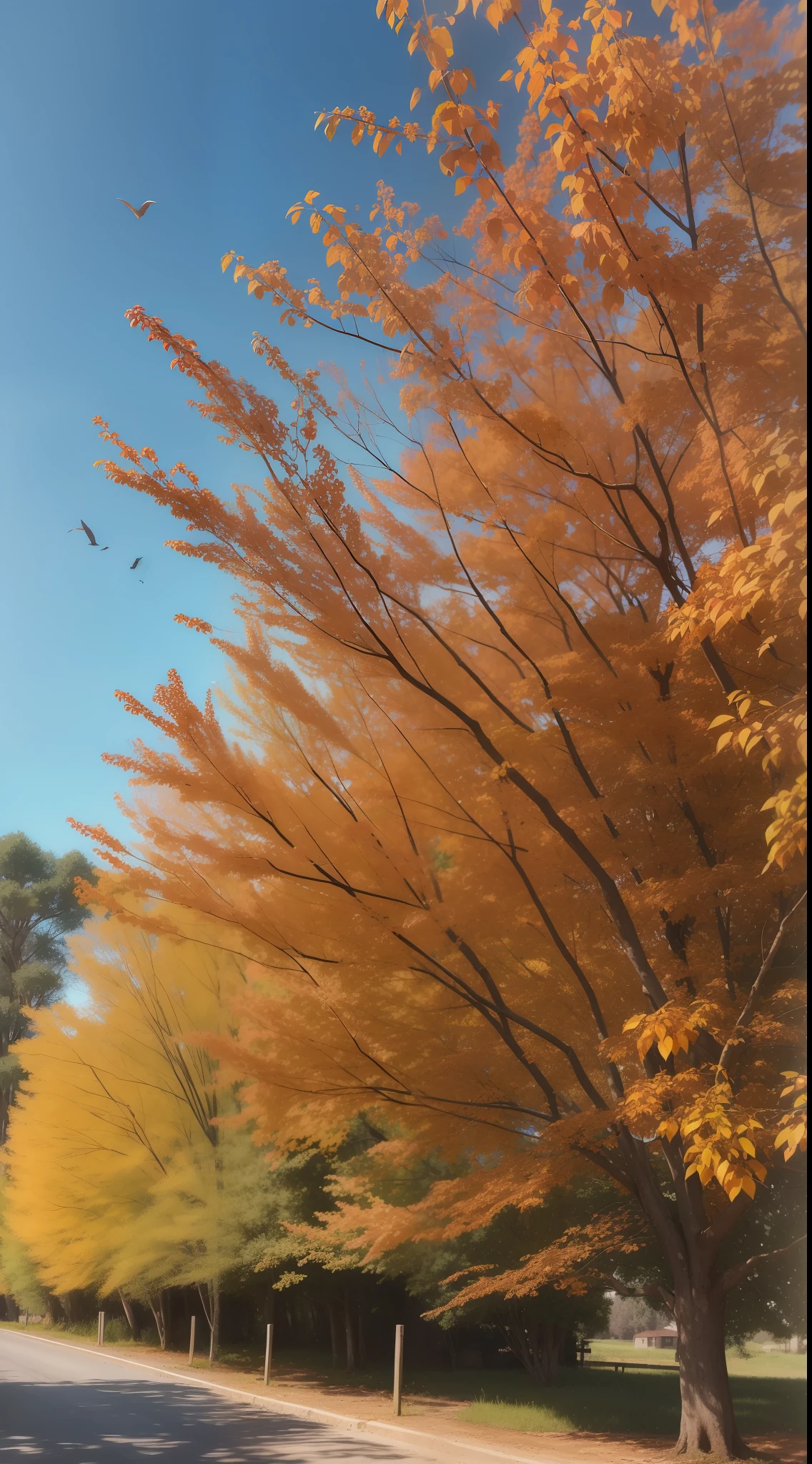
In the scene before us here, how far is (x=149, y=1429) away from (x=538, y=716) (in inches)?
294

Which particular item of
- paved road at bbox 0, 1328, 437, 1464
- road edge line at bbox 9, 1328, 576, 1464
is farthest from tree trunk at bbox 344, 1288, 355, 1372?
paved road at bbox 0, 1328, 437, 1464

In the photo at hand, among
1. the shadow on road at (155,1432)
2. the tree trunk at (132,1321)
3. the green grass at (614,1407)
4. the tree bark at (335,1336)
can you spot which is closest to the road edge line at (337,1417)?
the shadow on road at (155,1432)

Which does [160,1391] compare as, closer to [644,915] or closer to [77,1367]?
[77,1367]

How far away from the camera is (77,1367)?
16.5 m

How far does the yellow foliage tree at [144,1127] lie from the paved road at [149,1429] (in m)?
2.90

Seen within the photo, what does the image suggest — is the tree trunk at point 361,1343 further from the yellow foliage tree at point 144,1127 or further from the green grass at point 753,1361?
the green grass at point 753,1361

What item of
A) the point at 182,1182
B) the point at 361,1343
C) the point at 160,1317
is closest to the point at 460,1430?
the point at 182,1182

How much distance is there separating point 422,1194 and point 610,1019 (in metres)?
6.83

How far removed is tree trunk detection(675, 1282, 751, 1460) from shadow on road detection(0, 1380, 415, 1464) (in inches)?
97.4

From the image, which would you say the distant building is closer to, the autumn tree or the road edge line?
the road edge line

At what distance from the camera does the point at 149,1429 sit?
9.11 m

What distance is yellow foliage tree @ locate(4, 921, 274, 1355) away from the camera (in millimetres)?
17094

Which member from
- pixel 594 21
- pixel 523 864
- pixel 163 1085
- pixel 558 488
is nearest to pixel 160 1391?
pixel 163 1085

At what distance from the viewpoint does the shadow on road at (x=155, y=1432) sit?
303 inches
